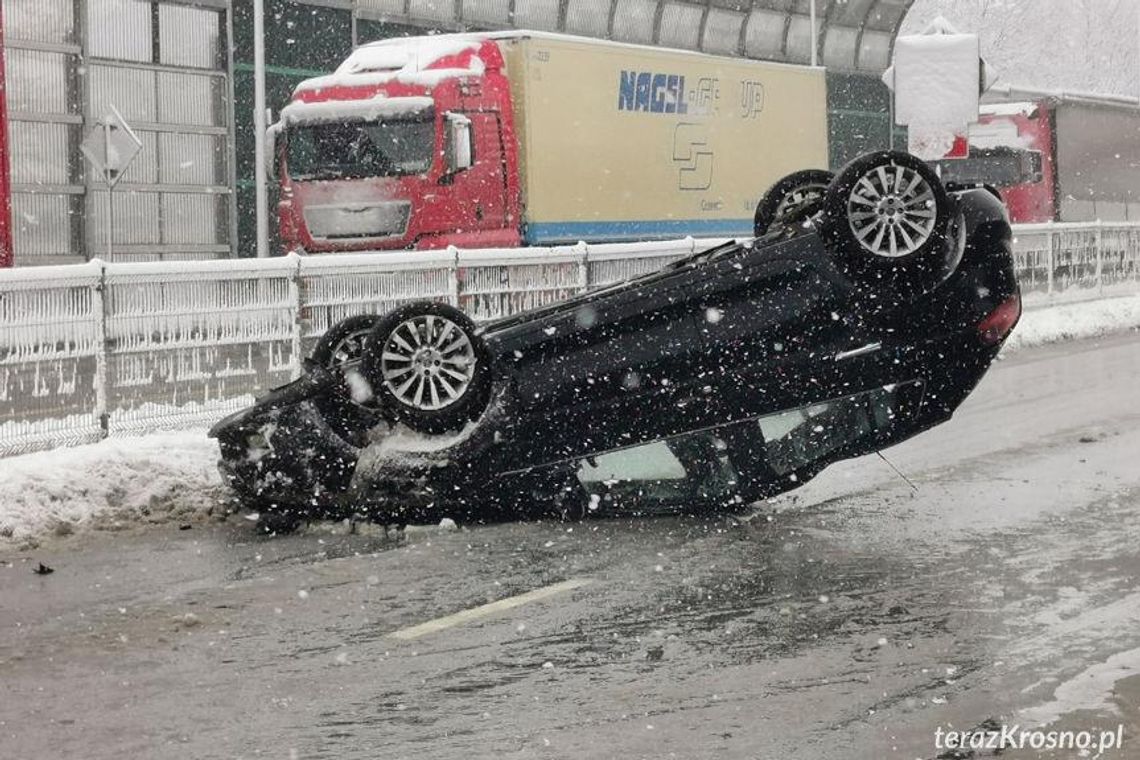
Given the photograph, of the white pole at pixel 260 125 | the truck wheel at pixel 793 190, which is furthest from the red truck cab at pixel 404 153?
the truck wheel at pixel 793 190

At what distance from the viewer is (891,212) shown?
894cm

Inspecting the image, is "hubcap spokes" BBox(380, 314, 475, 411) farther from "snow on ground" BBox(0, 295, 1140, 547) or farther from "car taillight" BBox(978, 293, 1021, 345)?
"car taillight" BBox(978, 293, 1021, 345)

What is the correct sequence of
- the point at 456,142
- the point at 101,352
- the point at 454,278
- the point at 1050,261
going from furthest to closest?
the point at 1050,261 → the point at 456,142 → the point at 454,278 → the point at 101,352

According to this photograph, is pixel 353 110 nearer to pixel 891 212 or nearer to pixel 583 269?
pixel 583 269

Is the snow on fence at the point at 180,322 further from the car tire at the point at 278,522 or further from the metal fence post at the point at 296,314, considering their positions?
the car tire at the point at 278,522

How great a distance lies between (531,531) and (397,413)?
870mm

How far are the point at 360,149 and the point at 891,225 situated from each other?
626 inches

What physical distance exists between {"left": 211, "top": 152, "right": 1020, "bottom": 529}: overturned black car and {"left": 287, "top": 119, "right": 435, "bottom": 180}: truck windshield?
585 inches

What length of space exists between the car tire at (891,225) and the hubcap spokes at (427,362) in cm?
185

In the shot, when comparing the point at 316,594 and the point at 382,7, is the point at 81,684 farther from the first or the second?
the point at 382,7

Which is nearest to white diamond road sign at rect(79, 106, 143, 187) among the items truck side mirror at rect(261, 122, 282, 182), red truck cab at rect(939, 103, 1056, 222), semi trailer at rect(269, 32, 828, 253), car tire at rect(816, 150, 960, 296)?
truck side mirror at rect(261, 122, 282, 182)

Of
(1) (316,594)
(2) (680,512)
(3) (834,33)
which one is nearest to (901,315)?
(2) (680,512)

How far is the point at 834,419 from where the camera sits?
29.7ft

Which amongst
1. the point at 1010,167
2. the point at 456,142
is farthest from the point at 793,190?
the point at 1010,167
